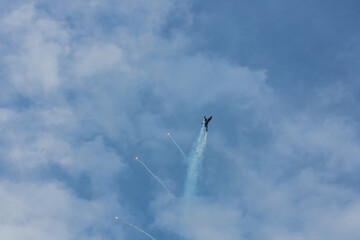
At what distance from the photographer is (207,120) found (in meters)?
35.6
